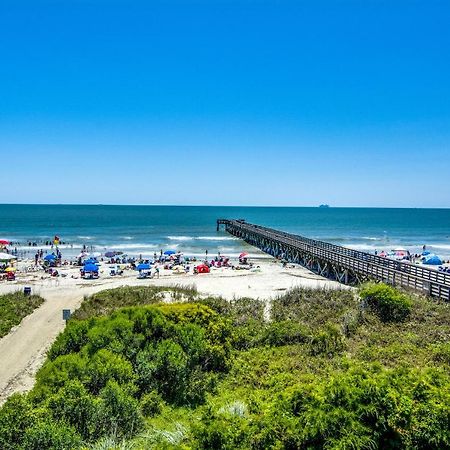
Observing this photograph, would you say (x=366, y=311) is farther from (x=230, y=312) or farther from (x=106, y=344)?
(x=106, y=344)

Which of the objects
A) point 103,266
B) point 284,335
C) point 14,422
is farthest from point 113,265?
point 14,422

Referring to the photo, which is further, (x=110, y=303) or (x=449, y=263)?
(x=449, y=263)

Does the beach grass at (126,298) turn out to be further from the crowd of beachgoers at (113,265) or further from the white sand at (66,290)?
the crowd of beachgoers at (113,265)

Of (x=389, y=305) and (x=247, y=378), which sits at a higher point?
(x=389, y=305)

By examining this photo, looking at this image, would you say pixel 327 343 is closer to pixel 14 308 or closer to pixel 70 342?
pixel 70 342

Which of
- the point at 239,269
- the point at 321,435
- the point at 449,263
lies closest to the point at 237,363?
the point at 321,435

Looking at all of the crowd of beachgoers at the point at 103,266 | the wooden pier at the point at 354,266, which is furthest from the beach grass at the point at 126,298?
the wooden pier at the point at 354,266
